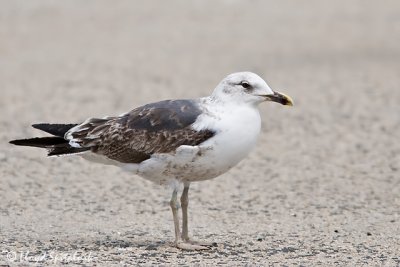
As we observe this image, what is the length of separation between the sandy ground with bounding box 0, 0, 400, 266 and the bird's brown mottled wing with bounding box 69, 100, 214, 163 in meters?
0.65

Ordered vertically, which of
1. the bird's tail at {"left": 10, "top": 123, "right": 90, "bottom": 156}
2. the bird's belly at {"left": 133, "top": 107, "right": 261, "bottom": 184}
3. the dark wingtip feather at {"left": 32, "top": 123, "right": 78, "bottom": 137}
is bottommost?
the bird's belly at {"left": 133, "top": 107, "right": 261, "bottom": 184}

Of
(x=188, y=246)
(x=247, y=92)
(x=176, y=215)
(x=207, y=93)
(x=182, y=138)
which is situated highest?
(x=207, y=93)

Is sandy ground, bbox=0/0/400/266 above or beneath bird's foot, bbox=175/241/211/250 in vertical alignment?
above

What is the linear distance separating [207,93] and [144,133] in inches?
255

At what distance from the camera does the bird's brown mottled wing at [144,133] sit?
6.46 meters

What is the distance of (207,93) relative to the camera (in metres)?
13.1

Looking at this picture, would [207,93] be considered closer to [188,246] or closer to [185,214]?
[185,214]

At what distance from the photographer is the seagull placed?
6.35 m

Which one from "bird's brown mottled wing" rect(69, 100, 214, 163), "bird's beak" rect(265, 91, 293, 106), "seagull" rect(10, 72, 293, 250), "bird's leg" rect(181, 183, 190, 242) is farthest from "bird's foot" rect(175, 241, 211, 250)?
"bird's beak" rect(265, 91, 293, 106)

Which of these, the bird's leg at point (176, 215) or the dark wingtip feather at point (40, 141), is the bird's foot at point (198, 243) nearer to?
the bird's leg at point (176, 215)

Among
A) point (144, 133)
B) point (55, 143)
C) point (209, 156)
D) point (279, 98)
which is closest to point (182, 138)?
point (209, 156)

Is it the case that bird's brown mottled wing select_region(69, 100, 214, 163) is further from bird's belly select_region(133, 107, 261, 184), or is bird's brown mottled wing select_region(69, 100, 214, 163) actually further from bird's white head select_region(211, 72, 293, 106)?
bird's white head select_region(211, 72, 293, 106)

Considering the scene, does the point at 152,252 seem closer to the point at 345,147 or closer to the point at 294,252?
the point at 294,252

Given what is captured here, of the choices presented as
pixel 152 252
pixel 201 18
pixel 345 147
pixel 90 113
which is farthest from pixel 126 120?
pixel 201 18
